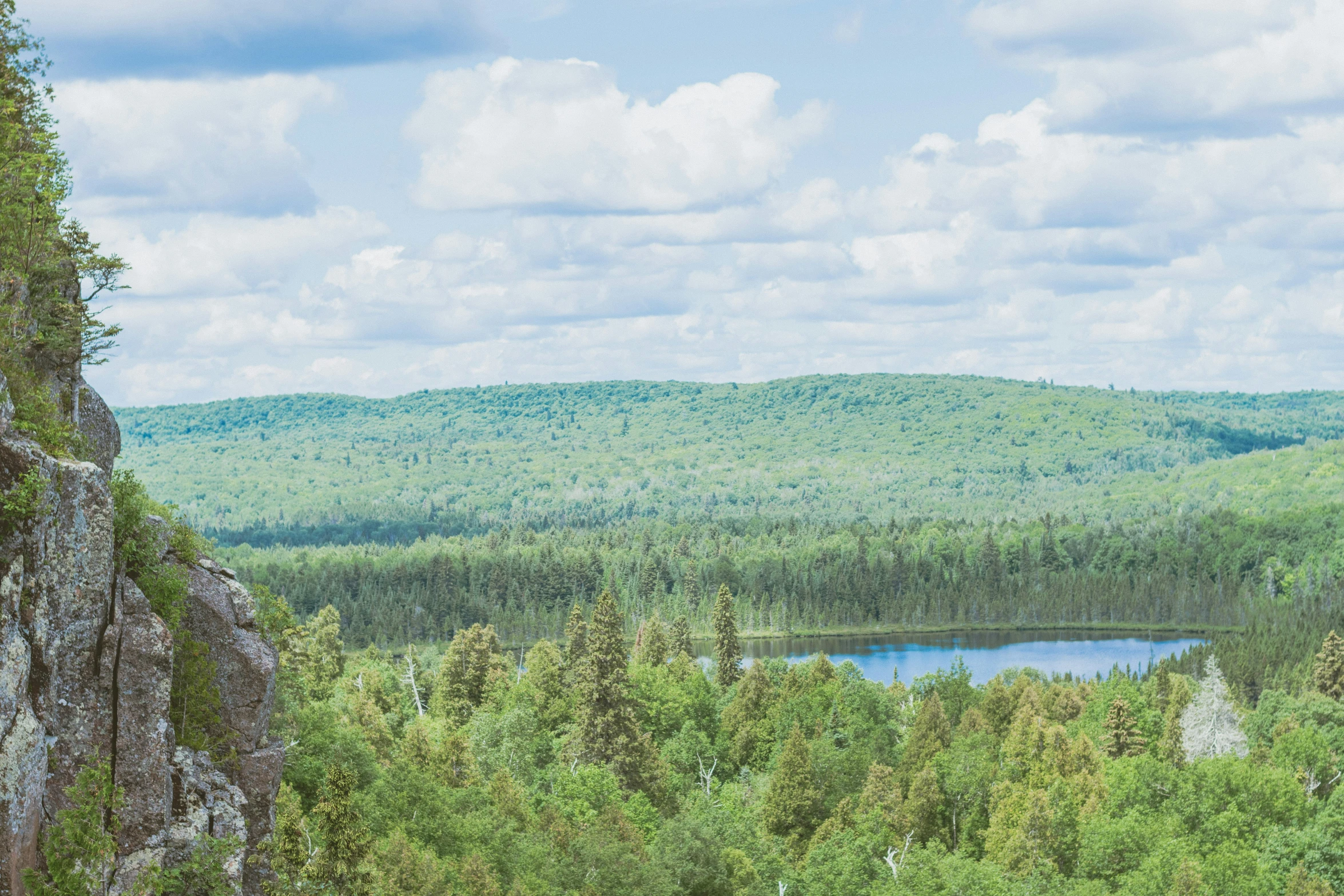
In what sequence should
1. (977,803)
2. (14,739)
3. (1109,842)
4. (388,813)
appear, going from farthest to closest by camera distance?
(977,803), (1109,842), (388,813), (14,739)

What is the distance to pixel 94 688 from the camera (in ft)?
80.3

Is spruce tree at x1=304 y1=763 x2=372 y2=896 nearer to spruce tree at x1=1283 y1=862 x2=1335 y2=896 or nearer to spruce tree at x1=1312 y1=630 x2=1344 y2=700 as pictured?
spruce tree at x1=1283 y1=862 x2=1335 y2=896

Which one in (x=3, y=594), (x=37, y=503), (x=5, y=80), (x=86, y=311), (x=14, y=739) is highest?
(x=5, y=80)

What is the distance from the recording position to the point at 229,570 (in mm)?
32406

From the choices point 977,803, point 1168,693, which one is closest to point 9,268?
point 977,803

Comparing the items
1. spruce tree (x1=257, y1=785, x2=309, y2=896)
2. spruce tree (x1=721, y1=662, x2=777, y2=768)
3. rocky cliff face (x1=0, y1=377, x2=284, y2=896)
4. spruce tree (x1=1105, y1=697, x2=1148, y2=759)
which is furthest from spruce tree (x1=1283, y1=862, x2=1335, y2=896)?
rocky cliff face (x1=0, y1=377, x2=284, y2=896)

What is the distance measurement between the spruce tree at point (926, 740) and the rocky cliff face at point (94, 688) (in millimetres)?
63886

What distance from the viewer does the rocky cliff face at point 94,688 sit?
73.4 ft

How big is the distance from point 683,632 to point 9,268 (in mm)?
108134

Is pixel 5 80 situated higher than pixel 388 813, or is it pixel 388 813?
pixel 5 80

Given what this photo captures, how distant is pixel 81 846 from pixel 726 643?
9719 centimetres

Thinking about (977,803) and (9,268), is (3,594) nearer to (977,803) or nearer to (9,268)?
(9,268)

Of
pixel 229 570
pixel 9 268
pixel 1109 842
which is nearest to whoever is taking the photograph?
pixel 9 268

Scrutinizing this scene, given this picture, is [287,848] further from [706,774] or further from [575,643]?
[575,643]
